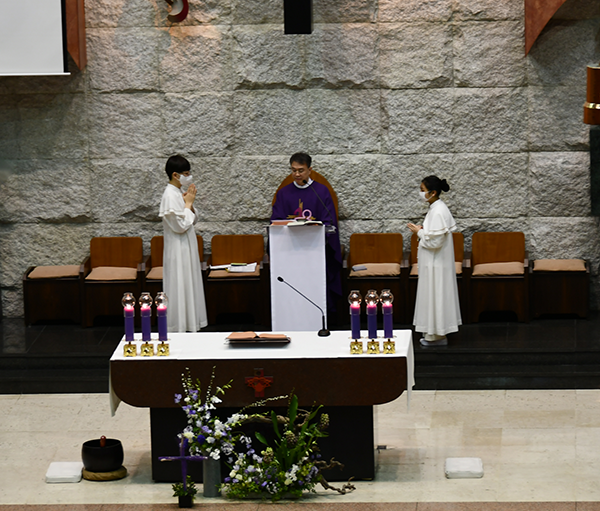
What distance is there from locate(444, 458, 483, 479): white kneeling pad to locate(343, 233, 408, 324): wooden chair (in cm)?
334

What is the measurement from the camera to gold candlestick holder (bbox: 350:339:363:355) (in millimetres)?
7129

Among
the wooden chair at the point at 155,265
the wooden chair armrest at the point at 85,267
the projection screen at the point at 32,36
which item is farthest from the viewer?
the wooden chair armrest at the point at 85,267

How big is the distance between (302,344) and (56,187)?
499 centimetres

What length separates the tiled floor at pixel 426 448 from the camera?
23.0ft

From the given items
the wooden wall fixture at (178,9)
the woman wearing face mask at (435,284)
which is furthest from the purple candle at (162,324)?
the wooden wall fixture at (178,9)

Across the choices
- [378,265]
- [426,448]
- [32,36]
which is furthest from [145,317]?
[32,36]

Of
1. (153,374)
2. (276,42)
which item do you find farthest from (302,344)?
(276,42)

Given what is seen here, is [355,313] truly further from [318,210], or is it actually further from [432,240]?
[318,210]

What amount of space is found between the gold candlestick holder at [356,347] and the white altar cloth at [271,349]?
40 mm

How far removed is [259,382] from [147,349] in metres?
0.79

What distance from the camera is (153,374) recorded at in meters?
7.14

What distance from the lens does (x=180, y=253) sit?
33.4 feet

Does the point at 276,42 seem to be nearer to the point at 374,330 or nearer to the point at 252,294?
the point at 252,294

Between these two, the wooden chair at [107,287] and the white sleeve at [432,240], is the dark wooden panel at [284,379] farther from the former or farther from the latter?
the wooden chair at [107,287]
